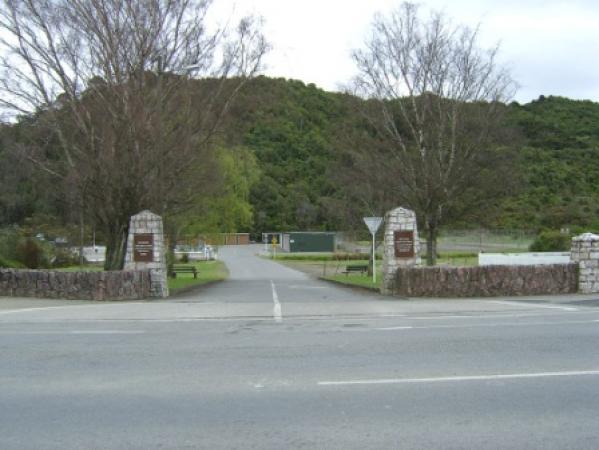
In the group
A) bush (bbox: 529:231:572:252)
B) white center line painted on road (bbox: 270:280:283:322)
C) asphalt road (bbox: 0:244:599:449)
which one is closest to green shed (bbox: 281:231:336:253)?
bush (bbox: 529:231:572:252)

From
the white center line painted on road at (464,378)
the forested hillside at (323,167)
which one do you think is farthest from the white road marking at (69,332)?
the forested hillside at (323,167)

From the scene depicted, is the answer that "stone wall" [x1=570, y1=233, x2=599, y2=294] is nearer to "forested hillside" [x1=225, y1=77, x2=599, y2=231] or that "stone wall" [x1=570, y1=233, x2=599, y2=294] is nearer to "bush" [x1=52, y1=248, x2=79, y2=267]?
"forested hillside" [x1=225, y1=77, x2=599, y2=231]

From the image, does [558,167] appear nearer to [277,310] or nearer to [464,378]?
[277,310]

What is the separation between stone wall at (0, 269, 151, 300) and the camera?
65.7ft

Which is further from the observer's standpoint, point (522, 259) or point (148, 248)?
point (522, 259)

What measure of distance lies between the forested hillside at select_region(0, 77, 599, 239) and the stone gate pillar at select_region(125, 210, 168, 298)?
699 centimetres

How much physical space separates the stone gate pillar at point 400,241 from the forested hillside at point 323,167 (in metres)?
Answer: 8.48

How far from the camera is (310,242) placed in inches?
3361

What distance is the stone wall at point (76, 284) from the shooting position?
20016mm

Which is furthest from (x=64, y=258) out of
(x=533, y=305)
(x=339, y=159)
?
(x=533, y=305)

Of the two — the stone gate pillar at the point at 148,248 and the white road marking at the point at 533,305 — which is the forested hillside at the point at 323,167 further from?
the white road marking at the point at 533,305

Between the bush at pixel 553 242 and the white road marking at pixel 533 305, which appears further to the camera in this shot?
the bush at pixel 553 242

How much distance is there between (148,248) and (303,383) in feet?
47.7

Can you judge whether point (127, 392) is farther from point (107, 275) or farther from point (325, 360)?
point (107, 275)
